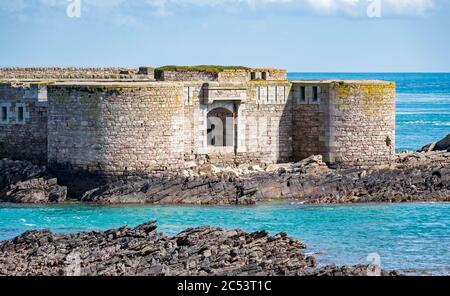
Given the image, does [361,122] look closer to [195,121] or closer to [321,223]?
[195,121]

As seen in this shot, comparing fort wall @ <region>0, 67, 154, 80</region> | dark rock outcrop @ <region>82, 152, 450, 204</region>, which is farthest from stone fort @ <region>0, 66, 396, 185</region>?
fort wall @ <region>0, 67, 154, 80</region>

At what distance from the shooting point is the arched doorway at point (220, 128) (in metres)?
43.9

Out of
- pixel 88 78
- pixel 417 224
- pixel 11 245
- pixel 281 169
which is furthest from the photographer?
pixel 88 78

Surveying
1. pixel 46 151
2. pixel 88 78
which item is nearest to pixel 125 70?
pixel 88 78

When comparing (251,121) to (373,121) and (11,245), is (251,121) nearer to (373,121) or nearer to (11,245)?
(373,121)

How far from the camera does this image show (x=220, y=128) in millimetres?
44031

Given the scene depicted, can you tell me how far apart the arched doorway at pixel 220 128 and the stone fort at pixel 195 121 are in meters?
0.03

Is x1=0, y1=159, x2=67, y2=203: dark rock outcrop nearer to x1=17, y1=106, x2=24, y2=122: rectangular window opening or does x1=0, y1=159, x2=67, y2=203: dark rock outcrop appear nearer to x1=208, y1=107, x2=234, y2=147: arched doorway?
x1=17, y1=106, x2=24, y2=122: rectangular window opening

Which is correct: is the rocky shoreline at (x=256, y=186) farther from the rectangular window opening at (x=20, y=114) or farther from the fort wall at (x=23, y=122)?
the rectangular window opening at (x=20, y=114)

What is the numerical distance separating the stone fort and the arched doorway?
0.03m

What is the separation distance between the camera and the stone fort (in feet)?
136

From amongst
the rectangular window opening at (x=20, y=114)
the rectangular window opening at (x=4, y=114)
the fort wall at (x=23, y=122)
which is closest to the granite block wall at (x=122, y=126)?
the fort wall at (x=23, y=122)
